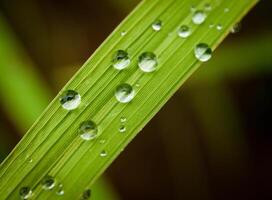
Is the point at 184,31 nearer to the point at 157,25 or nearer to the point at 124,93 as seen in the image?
the point at 157,25

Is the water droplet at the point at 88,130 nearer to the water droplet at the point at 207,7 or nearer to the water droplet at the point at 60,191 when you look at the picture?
the water droplet at the point at 60,191

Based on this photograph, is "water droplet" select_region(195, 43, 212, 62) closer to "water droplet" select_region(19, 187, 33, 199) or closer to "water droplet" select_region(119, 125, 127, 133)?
"water droplet" select_region(119, 125, 127, 133)

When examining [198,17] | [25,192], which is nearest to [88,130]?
[25,192]

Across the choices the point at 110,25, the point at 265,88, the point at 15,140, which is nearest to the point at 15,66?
the point at 15,140

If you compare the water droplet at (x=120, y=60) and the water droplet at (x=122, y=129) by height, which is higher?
the water droplet at (x=120, y=60)

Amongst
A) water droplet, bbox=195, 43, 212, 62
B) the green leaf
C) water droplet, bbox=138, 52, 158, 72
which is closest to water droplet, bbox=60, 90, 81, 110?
the green leaf

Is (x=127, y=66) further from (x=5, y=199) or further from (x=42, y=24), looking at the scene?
(x=42, y=24)

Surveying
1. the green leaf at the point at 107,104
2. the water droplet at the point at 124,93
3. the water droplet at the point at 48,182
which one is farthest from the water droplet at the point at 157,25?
the water droplet at the point at 48,182
